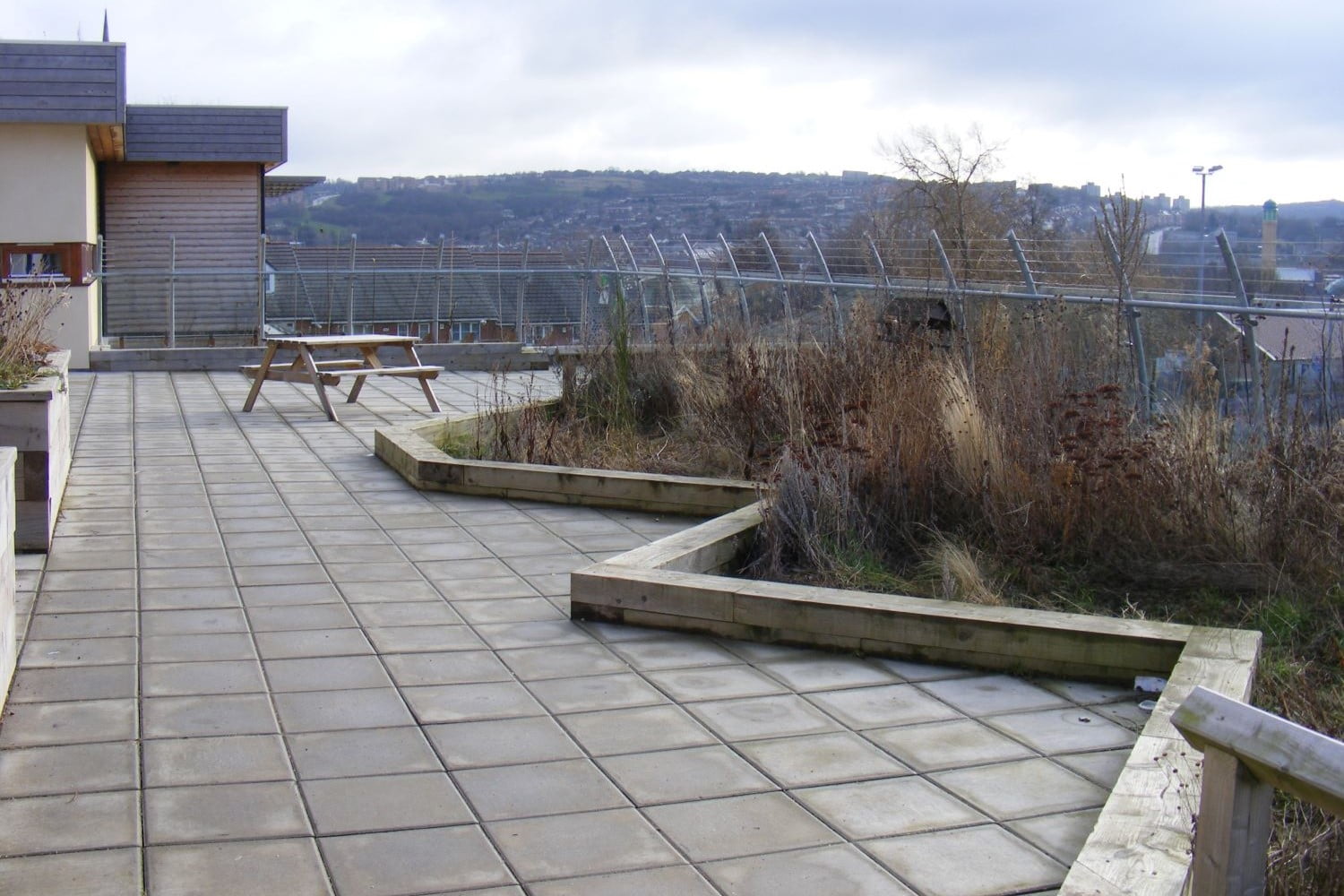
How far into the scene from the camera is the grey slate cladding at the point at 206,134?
70.2ft

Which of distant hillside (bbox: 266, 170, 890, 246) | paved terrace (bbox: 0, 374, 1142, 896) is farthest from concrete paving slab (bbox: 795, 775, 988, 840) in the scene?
distant hillside (bbox: 266, 170, 890, 246)

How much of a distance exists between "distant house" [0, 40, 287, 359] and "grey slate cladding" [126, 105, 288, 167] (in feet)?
0.05

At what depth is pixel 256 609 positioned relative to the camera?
5.52m

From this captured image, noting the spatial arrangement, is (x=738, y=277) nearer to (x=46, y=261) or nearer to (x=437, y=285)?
(x=437, y=285)

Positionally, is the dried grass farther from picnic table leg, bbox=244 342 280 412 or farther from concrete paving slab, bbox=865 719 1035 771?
picnic table leg, bbox=244 342 280 412

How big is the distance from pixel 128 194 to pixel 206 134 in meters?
1.71

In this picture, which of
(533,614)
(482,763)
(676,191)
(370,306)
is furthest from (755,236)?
(676,191)

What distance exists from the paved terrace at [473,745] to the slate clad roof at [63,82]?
12354mm

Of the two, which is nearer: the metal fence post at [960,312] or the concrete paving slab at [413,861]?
the concrete paving slab at [413,861]

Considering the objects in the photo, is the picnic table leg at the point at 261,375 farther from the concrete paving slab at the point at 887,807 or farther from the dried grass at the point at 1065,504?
the concrete paving slab at the point at 887,807

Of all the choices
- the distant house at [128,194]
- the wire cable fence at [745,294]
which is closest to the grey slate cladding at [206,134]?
the distant house at [128,194]

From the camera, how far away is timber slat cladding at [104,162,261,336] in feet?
71.4

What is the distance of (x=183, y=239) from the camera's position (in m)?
22.4

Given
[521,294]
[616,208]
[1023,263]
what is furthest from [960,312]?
[616,208]
